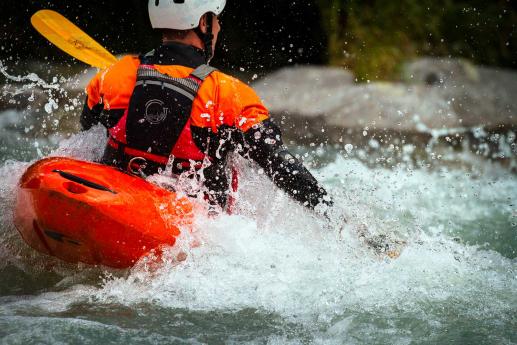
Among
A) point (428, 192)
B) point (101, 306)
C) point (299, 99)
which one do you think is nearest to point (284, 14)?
point (299, 99)

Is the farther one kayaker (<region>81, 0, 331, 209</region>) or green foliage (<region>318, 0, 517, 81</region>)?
green foliage (<region>318, 0, 517, 81</region>)

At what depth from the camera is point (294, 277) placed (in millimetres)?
3219

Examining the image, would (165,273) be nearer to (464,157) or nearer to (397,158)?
(397,158)

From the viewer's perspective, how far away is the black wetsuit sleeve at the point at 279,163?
3.10 metres

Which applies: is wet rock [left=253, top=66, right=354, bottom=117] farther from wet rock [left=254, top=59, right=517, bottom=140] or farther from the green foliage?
the green foliage

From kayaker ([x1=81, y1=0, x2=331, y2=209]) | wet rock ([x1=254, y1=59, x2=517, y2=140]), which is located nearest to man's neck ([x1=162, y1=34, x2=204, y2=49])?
kayaker ([x1=81, y1=0, x2=331, y2=209])

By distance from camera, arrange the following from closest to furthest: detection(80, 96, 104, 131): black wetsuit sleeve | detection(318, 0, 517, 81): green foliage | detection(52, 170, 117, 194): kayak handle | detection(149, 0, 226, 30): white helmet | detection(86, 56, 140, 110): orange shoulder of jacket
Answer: detection(52, 170, 117, 194): kayak handle < detection(86, 56, 140, 110): orange shoulder of jacket < detection(149, 0, 226, 30): white helmet < detection(80, 96, 104, 131): black wetsuit sleeve < detection(318, 0, 517, 81): green foliage

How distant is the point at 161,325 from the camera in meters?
2.78

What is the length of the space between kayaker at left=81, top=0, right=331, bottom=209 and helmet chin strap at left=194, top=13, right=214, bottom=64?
0.03 m

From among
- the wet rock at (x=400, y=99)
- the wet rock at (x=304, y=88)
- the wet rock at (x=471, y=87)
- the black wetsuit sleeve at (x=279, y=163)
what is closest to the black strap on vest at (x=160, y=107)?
the black wetsuit sleeve at (x=279, y=163)

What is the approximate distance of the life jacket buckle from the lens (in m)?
3.15

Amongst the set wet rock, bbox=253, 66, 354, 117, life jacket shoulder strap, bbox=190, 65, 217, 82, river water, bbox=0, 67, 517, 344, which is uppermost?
wet rock, bbox=253, 66, 354, 117

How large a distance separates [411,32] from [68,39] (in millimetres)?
5703

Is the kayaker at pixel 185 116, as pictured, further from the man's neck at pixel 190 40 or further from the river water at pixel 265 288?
the river water at pixel 265 288
